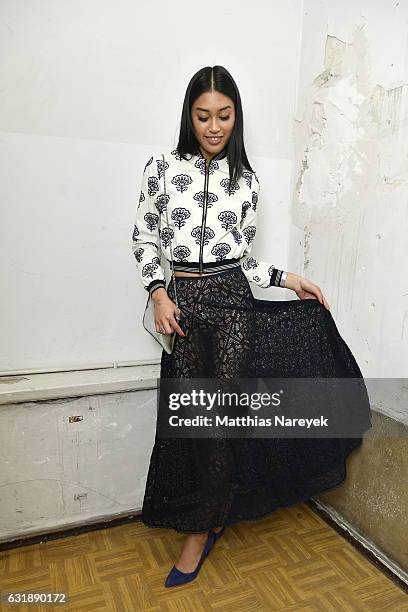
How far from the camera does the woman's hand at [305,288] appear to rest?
5.48 ft

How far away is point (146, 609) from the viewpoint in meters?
1.48

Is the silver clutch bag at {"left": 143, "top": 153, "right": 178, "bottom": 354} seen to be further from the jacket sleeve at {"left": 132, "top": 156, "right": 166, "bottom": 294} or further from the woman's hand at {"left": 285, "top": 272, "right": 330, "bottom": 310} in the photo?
the woman's hand at {"left": 285, "top": 272, "right": 330, "bottom": 310}

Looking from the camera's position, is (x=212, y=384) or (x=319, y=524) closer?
(x=212, y=384)

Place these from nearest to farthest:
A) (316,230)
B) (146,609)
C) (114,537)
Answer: (146,609) → (114,537) → (316,230)

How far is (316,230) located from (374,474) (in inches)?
37.0

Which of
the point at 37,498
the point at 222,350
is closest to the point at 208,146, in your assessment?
the point at 222,350

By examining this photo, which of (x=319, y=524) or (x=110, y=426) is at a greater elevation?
(x=110, y=426)

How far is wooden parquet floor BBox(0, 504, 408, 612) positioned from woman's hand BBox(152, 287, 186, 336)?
→ 0.80 meters

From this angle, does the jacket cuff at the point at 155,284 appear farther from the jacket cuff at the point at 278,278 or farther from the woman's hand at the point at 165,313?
the jacket cuff at the point at 278,278

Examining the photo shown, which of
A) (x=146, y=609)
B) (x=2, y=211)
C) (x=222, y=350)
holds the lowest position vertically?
(x=146, y=609)

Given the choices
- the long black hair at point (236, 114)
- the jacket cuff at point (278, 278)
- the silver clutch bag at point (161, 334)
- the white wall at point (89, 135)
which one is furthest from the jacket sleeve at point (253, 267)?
the white wall at point (89, 135)

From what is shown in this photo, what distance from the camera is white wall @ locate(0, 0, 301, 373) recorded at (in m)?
1.70

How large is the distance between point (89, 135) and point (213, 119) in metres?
0.50

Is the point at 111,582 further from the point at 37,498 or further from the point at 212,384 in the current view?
the point at 212,384
